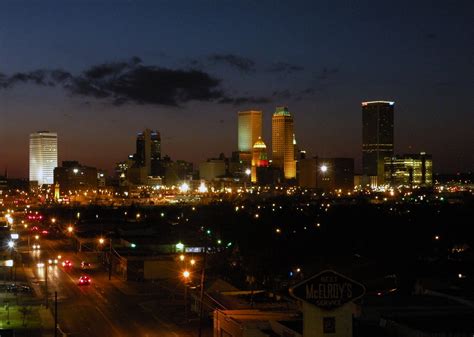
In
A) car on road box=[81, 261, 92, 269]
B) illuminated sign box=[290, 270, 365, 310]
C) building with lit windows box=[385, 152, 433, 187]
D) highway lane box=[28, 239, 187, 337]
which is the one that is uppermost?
building with lit windows box=[385, 152, 433, 187]

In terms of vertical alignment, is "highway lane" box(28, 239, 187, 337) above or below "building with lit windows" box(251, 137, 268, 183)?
below

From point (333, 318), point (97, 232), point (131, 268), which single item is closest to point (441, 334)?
point (333, 318)

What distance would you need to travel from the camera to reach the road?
2261 cm

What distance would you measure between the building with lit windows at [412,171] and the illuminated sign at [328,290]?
17131 cm

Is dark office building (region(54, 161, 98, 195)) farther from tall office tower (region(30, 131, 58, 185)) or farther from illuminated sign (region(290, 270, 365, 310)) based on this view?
illuminated sign (region(290, 270, 365, 310))

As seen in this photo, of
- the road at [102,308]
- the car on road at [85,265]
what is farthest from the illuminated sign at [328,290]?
the car on road at [85,265]

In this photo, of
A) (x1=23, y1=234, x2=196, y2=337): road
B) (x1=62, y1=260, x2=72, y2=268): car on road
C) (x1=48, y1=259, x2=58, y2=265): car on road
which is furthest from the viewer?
(x1=48, y1=259, x2=58, y2=265): car on road

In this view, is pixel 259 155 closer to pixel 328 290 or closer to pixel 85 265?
pixel 85 265

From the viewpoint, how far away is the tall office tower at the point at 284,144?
605 ft

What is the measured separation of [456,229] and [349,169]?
11077 cm

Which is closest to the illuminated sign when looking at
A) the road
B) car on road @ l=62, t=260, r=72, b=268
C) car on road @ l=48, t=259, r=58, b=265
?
the road

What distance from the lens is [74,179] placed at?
156000 millimetres

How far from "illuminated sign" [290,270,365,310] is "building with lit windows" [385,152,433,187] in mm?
171315

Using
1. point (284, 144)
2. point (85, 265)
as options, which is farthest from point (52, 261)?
point (284, 144)
